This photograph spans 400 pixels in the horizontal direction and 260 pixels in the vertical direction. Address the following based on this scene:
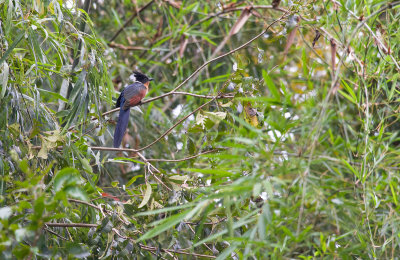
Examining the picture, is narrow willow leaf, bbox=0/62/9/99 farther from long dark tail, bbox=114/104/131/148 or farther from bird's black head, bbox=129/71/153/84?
bird's black head, bbox=129/71/153/84

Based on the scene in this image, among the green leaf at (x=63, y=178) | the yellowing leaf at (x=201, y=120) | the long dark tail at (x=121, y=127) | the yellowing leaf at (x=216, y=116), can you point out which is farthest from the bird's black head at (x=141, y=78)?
the green leaf at (x=63, y=178)

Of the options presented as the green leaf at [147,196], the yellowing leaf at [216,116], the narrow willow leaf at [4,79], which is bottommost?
the green leaf at [147,196]

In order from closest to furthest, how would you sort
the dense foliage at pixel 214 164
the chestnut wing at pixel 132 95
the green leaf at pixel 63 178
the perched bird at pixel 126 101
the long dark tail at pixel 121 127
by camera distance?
1. the green leaf at pixel 63 178
2. the dense foliage at pixel 214 164
3. the long dark tail at pixel 121 127
4. the perched bird at pixel 126 101
5. the chestnut wing at pixel 132 95

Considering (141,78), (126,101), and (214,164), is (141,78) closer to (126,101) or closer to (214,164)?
(126,101)

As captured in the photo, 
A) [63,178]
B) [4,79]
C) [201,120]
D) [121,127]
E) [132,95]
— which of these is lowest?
[121,127]

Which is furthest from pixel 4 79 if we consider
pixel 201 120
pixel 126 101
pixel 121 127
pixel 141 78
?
pixel 141 78

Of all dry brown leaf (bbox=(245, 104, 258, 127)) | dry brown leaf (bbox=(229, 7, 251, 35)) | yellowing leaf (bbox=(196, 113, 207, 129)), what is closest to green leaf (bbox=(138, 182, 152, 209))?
yellowing leaf (bbox=(196, 113, 207, 129))

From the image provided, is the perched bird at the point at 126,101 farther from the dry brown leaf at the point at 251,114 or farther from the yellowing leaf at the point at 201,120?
the dry brown leaf at the point at 251,114

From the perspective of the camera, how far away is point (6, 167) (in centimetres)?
218

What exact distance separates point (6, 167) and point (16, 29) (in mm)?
828

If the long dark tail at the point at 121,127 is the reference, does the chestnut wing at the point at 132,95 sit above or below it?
above

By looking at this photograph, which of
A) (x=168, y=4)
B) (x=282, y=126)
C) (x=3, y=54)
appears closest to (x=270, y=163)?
(x=282, y=126)

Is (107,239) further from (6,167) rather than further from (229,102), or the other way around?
(229,102)

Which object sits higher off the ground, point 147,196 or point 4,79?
point 4,79
